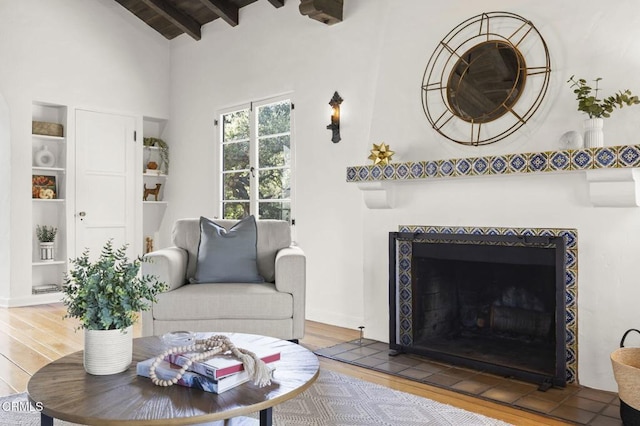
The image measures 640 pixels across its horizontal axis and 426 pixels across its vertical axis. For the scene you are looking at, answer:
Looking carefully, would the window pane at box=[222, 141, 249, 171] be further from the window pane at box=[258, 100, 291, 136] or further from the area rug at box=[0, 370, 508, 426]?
the area rug at box=[0, 370, 508, 426]

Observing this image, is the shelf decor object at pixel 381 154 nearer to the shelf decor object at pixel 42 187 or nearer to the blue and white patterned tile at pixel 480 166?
the blue and white patterned tile at pixel 480 166

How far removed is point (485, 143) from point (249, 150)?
8.98 ft

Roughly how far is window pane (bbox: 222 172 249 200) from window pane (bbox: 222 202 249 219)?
0.07m

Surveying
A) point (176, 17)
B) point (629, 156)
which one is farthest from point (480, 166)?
point (176, 17)

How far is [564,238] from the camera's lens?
115 inches

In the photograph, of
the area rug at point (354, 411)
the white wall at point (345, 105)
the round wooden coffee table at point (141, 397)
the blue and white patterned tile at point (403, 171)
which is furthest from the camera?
the blue and white patterned tile at point (403, 171)

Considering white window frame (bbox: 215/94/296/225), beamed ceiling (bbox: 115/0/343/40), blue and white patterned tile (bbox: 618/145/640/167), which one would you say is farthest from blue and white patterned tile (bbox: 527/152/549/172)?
beamed ceiling (bbox: 115/0/343/40)

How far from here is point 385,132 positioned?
383 cm

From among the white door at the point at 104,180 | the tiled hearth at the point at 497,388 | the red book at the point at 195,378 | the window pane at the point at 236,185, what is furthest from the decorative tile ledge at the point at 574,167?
the white door at the point at 104,180

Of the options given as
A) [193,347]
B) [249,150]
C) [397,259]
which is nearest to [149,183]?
[249,150]

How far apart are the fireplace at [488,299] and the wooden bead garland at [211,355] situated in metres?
1.81

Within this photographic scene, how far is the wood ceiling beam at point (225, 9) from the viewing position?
206 inches

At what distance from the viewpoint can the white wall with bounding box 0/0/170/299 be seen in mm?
5277

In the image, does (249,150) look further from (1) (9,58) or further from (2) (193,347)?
(2) (193,347)
